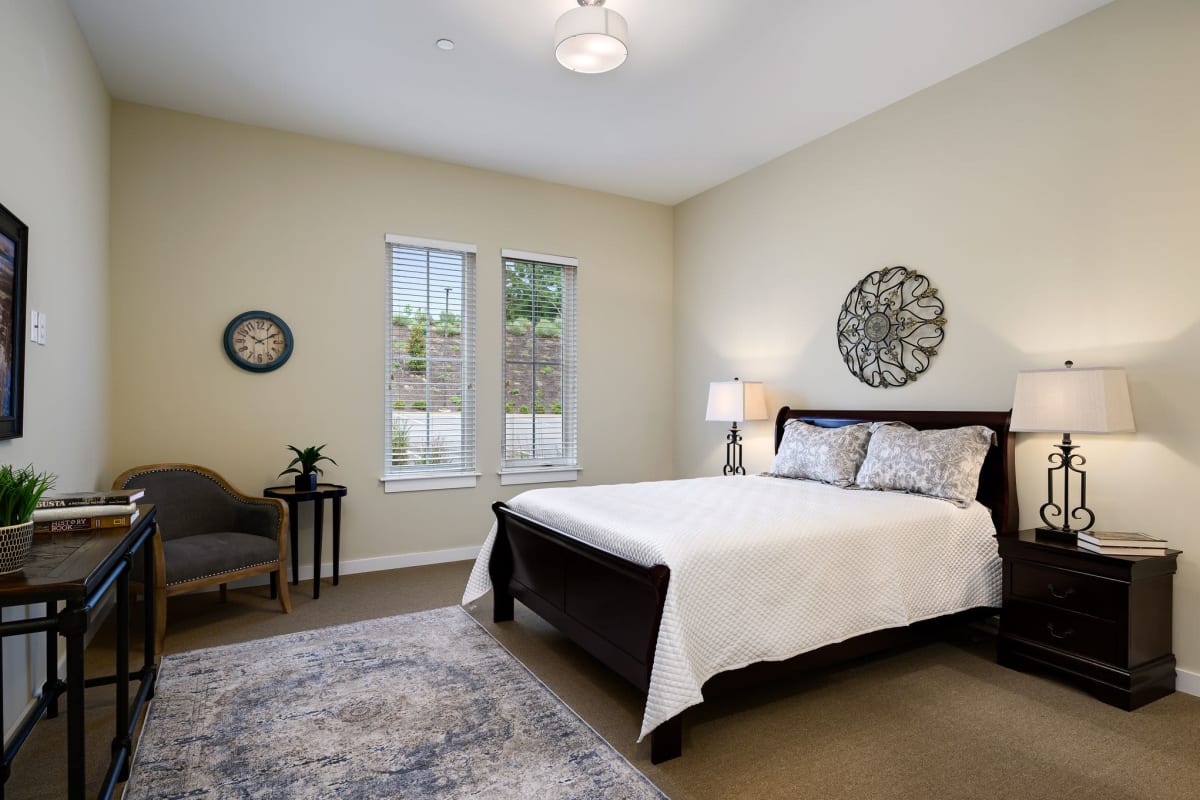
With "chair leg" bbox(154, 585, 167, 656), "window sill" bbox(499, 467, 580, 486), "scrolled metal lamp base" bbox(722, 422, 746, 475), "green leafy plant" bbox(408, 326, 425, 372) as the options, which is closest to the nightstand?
"scrolled metal lamp base" bbox(722, 422, 746, 475)

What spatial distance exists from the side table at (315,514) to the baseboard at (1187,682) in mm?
4148

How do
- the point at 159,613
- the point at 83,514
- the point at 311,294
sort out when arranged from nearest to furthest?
the point at 83,514, the point at 159,613, the point at 311,294

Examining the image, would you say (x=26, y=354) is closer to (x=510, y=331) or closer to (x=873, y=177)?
(x=510, y=331)

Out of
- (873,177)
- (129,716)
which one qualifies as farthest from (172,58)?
(873,177)

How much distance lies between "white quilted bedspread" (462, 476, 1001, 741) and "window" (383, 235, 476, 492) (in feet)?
5.30

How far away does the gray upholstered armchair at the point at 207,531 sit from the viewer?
3.23 meters

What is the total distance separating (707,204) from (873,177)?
1.64 meters

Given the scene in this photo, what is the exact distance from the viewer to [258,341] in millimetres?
4230

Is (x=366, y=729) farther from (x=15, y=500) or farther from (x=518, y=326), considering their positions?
(x=518, y=326)

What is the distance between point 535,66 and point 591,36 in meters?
0.83

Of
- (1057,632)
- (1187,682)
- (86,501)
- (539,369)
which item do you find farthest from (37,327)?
(1187,682)

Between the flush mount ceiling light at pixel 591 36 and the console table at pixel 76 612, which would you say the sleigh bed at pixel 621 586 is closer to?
the console table at pixel 76 612

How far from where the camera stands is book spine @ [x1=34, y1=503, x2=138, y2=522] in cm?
188

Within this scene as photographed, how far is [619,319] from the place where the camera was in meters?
5.60
